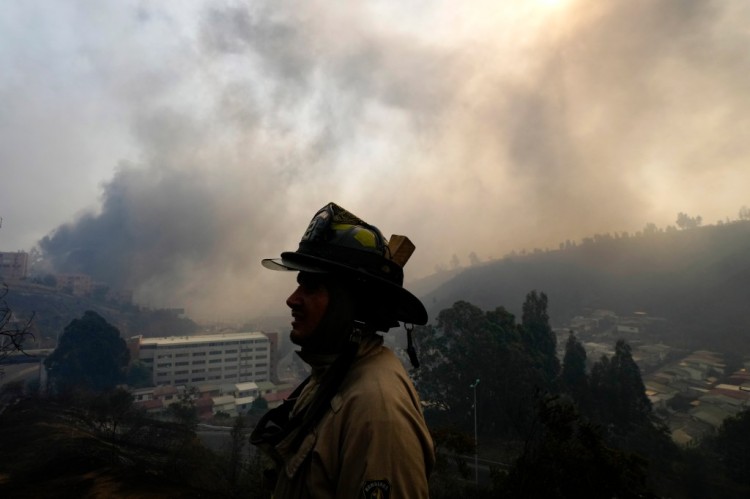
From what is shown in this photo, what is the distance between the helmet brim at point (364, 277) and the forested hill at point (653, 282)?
3905 inches

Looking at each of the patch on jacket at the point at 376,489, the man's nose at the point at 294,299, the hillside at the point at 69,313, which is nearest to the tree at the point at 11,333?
the man's nose at the point at 294,299

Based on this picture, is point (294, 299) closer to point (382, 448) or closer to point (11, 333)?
point (382, 448)

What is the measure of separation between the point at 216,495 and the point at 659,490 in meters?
25.9

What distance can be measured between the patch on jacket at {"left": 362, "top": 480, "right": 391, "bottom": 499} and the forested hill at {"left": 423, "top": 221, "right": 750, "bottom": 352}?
100 m

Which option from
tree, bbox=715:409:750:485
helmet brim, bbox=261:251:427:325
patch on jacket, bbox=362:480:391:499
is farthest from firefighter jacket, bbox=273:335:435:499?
tree, bbox=715:409:750:485

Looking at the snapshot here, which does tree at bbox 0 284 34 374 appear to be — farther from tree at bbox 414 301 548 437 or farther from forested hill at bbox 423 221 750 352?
forested hill at bbox 423 221 750 352

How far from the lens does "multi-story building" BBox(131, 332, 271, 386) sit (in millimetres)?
56625

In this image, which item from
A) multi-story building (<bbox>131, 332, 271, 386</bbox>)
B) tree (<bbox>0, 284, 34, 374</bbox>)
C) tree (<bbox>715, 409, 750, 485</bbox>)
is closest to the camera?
tree (<bbox>0, 284, 34, 374</bbox>)

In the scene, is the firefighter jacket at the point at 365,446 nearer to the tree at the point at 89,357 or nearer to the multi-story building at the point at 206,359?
the tree at the point at 89,357

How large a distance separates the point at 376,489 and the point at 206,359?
6646 centimetres

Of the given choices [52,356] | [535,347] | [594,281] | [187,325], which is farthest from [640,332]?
[187,325]

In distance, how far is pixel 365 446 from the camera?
1.29 m

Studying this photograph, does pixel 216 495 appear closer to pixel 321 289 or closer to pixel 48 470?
pixel 48 470

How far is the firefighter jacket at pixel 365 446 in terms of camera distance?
124 centimetres
